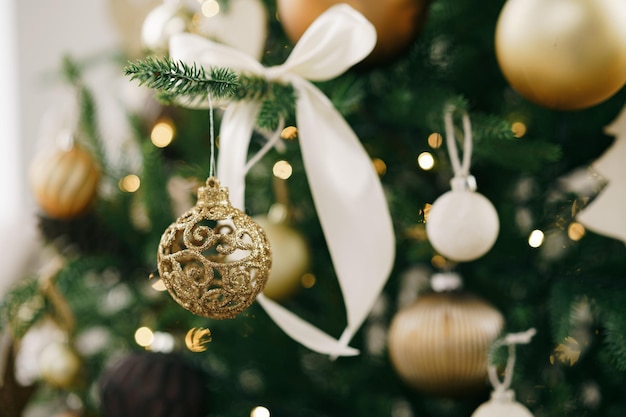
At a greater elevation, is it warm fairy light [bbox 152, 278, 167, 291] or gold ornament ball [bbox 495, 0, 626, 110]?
gold ornament ball [bbox 495, 0, 626, 110]

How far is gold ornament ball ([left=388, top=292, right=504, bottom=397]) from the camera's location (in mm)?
568

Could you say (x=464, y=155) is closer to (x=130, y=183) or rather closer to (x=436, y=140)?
(x=436, y=140)

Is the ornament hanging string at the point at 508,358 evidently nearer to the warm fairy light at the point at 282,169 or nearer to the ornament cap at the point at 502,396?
the ornament cap at the point at 502,396

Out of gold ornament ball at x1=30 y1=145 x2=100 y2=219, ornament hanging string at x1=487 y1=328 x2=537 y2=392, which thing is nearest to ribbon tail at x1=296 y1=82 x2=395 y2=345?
ornament hanging string at x1=487 y1=328 x2=537 y2=392

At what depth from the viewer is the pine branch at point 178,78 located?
→ 405 millimetres

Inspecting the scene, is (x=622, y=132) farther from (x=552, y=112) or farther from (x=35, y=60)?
(x=35, y=60)

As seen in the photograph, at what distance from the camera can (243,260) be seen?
1.40 feet

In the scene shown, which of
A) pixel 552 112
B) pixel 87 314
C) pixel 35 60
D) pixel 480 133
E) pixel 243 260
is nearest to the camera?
pixel 243 260

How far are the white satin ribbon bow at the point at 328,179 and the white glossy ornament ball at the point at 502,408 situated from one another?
0.37 ft

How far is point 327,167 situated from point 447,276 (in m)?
0.17

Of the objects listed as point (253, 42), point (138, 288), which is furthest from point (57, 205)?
point (253, 42)

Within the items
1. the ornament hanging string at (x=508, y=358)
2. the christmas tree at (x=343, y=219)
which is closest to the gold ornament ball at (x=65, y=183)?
the christmas tree at (x=343, y=219)

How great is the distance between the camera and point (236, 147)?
51cm

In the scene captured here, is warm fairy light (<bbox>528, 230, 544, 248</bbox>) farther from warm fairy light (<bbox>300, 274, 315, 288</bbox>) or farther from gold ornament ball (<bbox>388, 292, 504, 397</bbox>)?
warm fairy light (<bbox>300, 274, 315, 288</bbox>)
